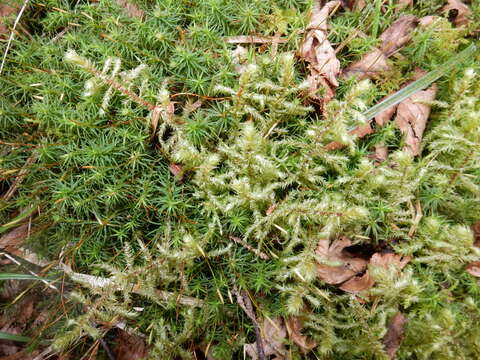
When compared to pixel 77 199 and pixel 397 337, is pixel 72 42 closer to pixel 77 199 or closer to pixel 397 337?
pixel 77 199

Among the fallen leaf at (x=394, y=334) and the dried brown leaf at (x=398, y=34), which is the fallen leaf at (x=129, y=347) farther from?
the dried brown leaf at (x=398, y=34)

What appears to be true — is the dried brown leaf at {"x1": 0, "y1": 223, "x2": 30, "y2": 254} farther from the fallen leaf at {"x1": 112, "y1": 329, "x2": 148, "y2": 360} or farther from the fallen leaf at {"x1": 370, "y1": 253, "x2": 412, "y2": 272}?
the fallen leaf at {"x1": 370, "y1": 253, "x2": 412, "y2": 272}

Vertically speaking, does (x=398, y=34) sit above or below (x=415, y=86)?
above

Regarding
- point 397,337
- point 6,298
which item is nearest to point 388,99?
point 397,337

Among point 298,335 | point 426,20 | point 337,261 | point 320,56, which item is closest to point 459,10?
point 426,20

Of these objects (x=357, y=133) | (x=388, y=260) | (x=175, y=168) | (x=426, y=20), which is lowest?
(x=388, y=260)

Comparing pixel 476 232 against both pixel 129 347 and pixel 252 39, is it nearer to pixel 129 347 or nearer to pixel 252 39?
pixel 252 39

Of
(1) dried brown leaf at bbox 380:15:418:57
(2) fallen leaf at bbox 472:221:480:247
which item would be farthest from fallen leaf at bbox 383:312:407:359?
(1) dried brown leaf at bbox 380:15:418:57
